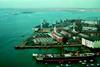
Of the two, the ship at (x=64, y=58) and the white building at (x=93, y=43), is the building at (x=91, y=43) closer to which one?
the white building at (x=93, y=43)

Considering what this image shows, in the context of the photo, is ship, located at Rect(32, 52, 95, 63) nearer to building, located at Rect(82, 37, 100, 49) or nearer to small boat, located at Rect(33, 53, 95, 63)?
small boat, located at Rect(33, 53, 95, 63)

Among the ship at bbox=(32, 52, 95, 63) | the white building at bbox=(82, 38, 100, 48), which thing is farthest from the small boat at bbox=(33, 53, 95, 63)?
the white building at bbox=(82, 38, 100, 48)

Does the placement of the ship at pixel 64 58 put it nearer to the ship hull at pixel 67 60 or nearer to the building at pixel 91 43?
the ship hull at pixel 67 60

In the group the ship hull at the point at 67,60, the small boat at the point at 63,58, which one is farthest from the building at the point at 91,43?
the ship hull at the point at 67,60

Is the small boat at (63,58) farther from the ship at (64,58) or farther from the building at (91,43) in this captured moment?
the building at (91,43)

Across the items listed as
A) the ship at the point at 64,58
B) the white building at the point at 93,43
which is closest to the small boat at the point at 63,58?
the ship at the point at 64,58

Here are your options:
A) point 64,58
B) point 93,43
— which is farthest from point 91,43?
point 64,58

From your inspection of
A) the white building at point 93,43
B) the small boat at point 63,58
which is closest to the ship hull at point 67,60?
the small boat at point 63,58

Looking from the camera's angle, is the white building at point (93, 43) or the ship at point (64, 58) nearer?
the ship at point (64, 58)

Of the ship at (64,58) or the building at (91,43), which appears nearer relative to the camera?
the ship at (64,58)
